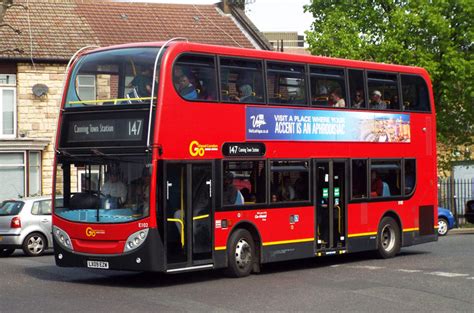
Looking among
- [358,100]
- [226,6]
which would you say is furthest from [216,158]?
[226,6]

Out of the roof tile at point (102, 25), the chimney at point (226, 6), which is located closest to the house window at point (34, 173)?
the roof tile at point (102, 25)

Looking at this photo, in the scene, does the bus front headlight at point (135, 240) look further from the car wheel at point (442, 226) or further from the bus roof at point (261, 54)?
the car wheel at point (442, 226)

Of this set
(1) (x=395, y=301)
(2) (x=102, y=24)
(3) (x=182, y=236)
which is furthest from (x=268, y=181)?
(2) (x=102, y=24)

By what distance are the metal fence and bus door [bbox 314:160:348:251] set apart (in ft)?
70.5

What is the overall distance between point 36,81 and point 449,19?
17.2 meters

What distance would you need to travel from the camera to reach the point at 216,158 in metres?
17.6

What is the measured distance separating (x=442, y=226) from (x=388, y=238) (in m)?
12.5

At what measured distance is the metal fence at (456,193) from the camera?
41594 mm

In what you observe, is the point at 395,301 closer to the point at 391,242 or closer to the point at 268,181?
the point at 268,181

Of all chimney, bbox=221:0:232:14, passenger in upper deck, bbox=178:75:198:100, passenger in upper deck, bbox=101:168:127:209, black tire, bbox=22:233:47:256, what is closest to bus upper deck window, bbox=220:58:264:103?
passenger in upper deck, bbox=178:75:198:100

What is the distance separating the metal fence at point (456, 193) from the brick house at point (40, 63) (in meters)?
10.3

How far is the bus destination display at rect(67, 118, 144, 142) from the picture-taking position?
16.5 m

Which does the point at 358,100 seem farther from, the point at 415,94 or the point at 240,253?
the point at 240,253

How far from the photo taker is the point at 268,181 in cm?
1867
